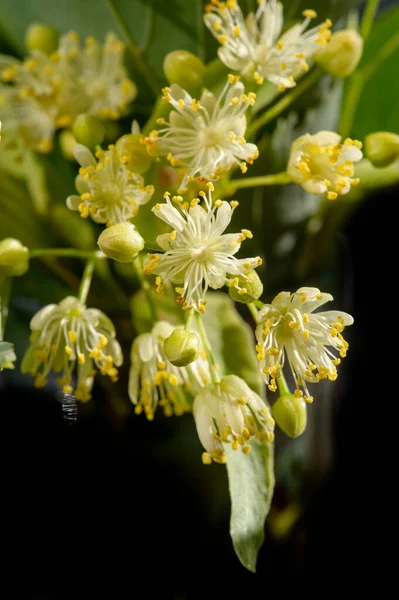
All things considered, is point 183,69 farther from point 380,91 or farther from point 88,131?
point 380,91

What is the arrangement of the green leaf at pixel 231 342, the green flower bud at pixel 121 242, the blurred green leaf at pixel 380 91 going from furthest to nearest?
1. the blurred green leaf at pixel 380 91
2. the green leaf at pixel 231 342
3. the green flower bud at pixel 121 242

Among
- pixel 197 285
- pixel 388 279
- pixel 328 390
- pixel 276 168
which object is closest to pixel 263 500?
pixel 197 285

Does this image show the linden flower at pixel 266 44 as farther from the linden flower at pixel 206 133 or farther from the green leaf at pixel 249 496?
the green leaf at pixel 249 496

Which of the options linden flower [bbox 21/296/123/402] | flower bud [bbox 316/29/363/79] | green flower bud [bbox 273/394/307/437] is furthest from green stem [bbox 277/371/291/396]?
flower bud [bbox 316/29/363/79]

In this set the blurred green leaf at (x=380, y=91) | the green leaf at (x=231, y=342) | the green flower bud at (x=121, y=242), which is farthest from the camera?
the blurred green leaf at (x=380, y=91)

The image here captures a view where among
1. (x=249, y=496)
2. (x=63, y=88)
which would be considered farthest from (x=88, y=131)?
(x=249, y=496)

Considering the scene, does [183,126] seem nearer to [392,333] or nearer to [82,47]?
[82,47]

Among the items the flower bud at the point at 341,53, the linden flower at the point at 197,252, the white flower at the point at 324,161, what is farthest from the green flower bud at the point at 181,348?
the flower bud at the point at 341,53

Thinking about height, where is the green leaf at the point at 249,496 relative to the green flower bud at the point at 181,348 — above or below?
below
